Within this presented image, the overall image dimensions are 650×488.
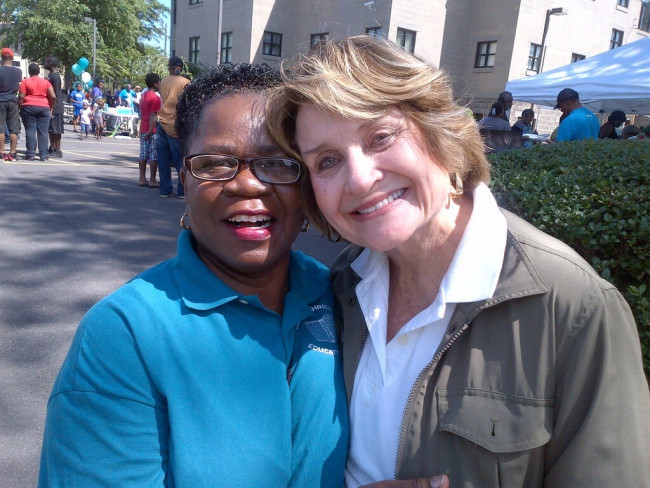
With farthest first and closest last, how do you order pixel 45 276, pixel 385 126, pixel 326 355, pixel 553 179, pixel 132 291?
pixel 45 276 → pixel 553 179 → pixel 326 355 → pixel 385 126 → pixel 132 291

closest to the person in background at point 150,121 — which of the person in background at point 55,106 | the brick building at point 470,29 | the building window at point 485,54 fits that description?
the person in background at point 55,106

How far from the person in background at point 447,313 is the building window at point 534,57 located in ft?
98.1

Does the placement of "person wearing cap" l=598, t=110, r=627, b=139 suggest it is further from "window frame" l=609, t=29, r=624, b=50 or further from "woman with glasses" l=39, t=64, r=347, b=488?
"window frame" l=609, t=29, r=624, b=50

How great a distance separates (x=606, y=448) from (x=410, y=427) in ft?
1.59

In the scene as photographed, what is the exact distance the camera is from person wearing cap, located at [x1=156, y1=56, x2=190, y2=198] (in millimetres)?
7281

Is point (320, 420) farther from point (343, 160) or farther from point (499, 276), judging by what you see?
point (343, 160)

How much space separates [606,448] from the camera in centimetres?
131

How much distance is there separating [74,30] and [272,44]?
11.9m

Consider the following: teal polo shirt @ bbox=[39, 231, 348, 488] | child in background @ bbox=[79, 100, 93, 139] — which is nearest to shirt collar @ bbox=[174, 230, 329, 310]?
teal polo shirt @ bbox=[39, 231, 348, 488]

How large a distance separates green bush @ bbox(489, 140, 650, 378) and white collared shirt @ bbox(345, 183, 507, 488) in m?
1.07

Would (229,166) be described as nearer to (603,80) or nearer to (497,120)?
(497,120)

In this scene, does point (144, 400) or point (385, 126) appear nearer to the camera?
point (144, 400)

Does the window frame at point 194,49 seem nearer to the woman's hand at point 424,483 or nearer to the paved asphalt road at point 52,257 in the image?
the paved asphalt road at point 52,257

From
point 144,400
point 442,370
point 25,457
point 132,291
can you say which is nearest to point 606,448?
point 442,370
